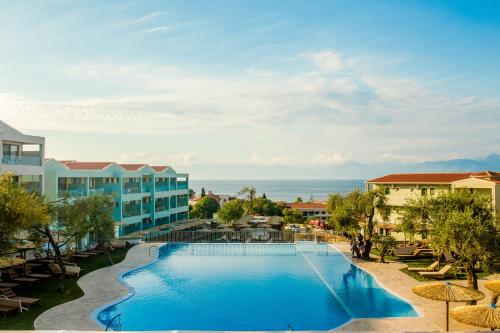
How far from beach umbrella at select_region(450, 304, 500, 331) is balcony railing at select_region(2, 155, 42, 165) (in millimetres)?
28265

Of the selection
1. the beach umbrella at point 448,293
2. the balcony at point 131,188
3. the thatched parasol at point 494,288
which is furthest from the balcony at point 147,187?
the thatched parasol at point 494,288

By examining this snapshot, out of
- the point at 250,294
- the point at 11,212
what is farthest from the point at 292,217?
the point at 11,212

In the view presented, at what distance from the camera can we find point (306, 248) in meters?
38.3

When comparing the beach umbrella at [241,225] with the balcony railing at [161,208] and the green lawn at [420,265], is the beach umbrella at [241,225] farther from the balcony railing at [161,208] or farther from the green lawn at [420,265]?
the green lawn at [420,265]

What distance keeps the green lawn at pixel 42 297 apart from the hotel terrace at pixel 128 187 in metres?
12.2

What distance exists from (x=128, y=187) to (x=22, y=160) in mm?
18270

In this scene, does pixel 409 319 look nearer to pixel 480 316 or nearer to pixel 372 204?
pixel 480 316

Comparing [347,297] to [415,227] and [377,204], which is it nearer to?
[415,227]

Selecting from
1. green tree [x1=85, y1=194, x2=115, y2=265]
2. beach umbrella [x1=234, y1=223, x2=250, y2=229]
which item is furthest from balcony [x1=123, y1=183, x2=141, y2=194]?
green tree [x1=85, y1=194, x2=115, y2=265]

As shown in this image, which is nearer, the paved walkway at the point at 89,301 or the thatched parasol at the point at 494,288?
the paved walkway at the point at 89,301

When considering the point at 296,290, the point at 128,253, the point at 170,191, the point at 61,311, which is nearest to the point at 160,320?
the point at 61,311

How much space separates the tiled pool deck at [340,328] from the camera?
1664 cm

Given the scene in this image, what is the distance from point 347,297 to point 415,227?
33.5 ft

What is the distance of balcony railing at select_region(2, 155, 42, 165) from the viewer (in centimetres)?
2981
